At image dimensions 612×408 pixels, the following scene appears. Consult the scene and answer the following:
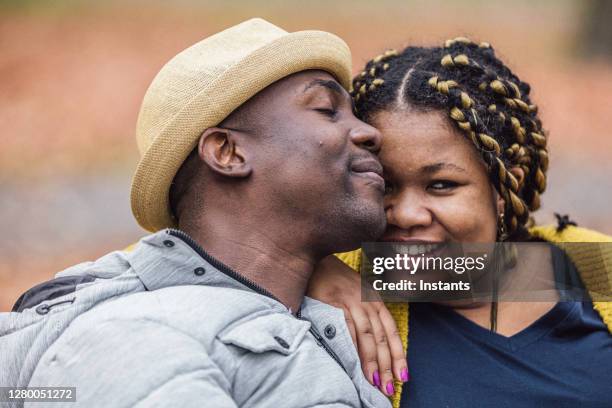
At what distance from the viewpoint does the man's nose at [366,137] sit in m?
2.21

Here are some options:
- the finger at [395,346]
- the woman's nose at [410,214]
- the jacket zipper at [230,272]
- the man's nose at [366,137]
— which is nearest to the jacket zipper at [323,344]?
the jacket zipper at [230,272]

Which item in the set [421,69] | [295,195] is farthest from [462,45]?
[295,195]

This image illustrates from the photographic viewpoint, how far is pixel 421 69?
2.40 meters

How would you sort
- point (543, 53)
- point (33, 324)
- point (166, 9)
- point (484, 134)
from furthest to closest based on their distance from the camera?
point (543, 53) < point (166, 9) < point (484, 134) < point (33, 324)

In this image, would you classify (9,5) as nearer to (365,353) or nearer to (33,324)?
(33,324)

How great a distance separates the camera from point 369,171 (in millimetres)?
2189

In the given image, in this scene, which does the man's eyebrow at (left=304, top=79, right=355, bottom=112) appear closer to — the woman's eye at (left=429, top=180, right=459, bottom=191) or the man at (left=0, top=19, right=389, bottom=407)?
the man at (left=0, top=19, right=389, bottom=407)

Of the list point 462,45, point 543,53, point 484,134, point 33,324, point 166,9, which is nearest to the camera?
point 33,324

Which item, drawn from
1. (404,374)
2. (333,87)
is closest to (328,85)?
(333,87)

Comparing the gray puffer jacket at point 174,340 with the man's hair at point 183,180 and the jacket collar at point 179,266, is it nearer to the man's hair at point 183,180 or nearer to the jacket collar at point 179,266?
the jacket collar at point 179,266

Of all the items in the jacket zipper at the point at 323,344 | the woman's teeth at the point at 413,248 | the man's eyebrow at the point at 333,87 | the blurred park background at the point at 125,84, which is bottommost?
the jacket zipper at the point at 323,344

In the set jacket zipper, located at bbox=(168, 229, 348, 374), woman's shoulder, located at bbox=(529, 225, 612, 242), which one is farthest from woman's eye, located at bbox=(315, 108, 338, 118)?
woman's shoulder, located at bbox=(529, 225, 612, 242)

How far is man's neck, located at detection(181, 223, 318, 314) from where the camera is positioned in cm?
212

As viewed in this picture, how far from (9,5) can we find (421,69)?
2.84 meters
